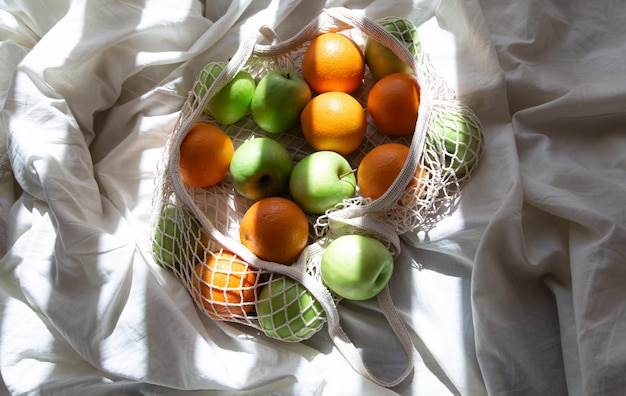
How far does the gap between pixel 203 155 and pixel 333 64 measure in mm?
240

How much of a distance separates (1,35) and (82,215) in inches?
14.6

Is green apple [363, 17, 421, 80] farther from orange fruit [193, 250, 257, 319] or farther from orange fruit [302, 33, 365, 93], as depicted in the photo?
orange fruit [193, 250, 257, 319]

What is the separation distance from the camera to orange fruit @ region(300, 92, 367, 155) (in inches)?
30.6

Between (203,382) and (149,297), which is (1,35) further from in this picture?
(203,382)

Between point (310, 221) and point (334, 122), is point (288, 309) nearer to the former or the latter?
point (310, 221)

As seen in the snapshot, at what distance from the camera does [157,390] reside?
0.72 meters

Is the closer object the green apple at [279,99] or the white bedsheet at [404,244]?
the white bedsheet at [404,244]

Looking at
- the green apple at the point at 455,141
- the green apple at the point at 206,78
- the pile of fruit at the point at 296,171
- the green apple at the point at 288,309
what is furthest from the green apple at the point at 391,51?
the green apple at the point at 288,309

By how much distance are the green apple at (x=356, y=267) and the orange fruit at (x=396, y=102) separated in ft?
0.60

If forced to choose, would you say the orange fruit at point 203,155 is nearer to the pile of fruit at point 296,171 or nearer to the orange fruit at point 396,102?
A: the pile of fruit at point 296,171

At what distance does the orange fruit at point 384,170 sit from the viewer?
2.42 ft

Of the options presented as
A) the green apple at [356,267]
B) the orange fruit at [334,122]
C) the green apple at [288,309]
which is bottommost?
the green apple at [288,309]

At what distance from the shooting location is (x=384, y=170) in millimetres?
740

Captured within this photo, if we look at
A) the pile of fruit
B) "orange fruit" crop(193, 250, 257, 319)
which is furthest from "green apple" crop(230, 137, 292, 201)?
"orange fruit" crop(193, 250, 257, 319)
